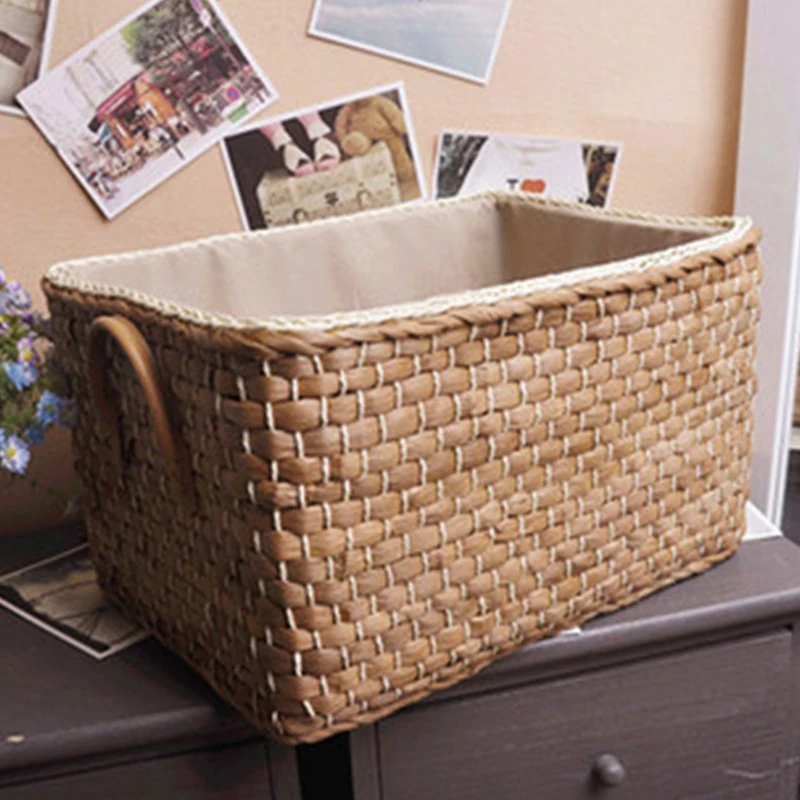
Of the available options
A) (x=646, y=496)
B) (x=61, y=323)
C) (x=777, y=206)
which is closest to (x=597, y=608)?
(x=646, y=496)

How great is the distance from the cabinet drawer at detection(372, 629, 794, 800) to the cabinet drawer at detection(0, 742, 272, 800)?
105 millimetres

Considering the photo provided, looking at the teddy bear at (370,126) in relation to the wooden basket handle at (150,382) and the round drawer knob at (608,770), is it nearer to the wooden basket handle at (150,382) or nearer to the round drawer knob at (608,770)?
the wooden basket handle at (150,382)

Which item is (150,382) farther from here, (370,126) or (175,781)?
(370,126)

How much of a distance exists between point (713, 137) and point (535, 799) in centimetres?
80

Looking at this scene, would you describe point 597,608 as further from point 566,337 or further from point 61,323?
point 61,323

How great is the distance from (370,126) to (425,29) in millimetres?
118

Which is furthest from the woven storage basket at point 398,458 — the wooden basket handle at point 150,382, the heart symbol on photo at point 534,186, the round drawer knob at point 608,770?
the heart symbol on photo at point 534,186

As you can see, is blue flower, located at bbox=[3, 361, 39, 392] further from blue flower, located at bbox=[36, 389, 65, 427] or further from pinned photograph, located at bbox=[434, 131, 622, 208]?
pinned photograph, located at bbox=[434, 131, 622, 208]

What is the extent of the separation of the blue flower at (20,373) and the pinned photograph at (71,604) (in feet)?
0.66

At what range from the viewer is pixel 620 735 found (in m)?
0.96

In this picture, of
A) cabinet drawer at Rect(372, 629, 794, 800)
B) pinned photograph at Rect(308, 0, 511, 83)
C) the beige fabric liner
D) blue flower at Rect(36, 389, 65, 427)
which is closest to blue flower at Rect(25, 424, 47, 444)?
blue flower at Rect(36, 389, 65, 427)

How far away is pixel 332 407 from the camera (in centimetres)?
69

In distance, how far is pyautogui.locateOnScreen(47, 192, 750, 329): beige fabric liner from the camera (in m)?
0.97

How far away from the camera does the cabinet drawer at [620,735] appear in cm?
91
